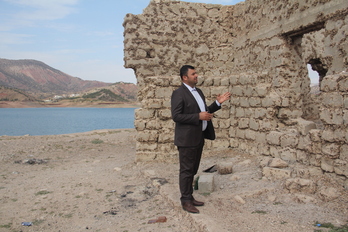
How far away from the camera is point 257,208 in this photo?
13.2 ft

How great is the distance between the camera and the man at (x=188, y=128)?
3.98 metres

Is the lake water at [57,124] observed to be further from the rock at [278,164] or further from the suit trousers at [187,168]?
the suit trousers at [187,168]

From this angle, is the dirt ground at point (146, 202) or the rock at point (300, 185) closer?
the dirt ground at point (146, 202)

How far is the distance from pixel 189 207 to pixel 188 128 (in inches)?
39.3

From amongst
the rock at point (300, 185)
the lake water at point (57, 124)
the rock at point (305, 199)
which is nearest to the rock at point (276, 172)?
the rock at point (300, 185)

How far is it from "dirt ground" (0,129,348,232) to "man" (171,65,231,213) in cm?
33

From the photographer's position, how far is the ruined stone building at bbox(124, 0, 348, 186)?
15.7ft

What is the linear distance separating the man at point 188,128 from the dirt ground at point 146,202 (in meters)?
0.33

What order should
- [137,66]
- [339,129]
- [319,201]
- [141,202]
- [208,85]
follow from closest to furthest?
1. [319,201]
2. [339,129]
3. [141,202]
4. [208,85]
5. [137,66]

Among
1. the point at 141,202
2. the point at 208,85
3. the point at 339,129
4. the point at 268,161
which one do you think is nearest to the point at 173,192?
the point at 141,202

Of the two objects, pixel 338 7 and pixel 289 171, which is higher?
pixel 338 7

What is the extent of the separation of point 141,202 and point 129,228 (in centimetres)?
99

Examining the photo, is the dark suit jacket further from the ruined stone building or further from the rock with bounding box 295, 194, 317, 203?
the ruined stone building

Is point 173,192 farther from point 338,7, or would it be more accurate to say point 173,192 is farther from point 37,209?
point 338,7
